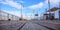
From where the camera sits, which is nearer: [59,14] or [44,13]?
[59,14]

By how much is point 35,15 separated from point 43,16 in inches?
192

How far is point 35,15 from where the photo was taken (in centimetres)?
8294

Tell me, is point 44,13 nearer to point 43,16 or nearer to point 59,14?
point 43,16

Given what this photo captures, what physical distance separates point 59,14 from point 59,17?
4.64 feet

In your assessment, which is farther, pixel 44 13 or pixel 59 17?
pixel 44 13

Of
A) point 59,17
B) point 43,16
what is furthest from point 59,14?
point 43,16

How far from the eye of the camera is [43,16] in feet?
272

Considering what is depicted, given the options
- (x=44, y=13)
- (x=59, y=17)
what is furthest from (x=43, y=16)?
(x=59, y=17)

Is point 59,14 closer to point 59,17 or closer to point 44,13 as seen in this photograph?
point 59,17

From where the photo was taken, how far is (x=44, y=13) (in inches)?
Answer: 3381

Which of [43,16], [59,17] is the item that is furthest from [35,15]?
[59,17]

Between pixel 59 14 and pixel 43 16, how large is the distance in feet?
64.7

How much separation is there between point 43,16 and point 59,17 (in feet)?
64.3

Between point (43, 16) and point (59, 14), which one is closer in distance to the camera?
point (59, 14)
